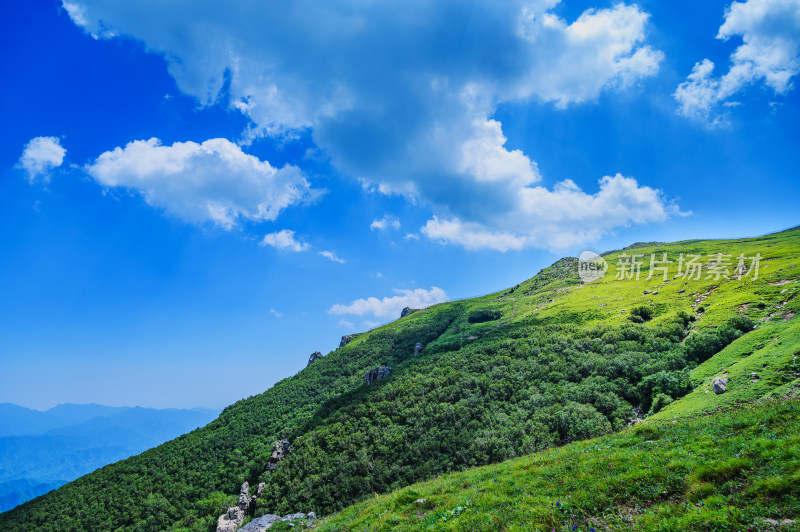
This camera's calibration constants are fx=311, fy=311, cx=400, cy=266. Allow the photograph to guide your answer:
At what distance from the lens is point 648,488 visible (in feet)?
→ 45.1

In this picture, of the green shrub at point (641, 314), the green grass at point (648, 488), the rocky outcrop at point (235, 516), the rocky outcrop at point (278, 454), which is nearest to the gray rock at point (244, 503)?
the rocky outcrop at point (235, 516)

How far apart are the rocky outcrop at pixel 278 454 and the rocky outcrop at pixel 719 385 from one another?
90677mm

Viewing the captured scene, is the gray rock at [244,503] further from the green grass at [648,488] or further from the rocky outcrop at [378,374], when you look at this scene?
the green grass at [648,488]

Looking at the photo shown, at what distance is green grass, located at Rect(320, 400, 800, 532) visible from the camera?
1113cm

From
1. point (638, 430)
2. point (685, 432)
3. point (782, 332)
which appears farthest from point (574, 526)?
point (782, 332)

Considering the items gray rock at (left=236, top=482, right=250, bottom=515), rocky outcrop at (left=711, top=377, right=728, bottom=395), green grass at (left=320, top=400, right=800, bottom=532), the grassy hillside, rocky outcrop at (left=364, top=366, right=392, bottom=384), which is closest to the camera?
green grass at (left=320, top=400, right=800, bottom=532)

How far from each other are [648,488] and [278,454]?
9510 centimetres

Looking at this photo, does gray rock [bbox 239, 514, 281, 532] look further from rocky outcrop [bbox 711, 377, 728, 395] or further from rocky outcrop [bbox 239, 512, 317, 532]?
rocky outcrop [bbox 711, 377, 728, 395]

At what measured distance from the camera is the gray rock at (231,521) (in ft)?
218

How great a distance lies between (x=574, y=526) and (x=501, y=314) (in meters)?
170

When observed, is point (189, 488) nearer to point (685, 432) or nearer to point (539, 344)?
point (539, 344)

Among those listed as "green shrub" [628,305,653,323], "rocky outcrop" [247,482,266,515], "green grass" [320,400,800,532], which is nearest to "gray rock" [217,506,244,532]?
"rocky outcrop" [247,482,266,515]

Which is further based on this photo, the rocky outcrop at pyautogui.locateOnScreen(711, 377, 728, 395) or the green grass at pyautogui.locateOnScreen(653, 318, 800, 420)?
Answer: the rocky outcrop at pyautogui.locateOnScreen(711, 377, 728, 395)

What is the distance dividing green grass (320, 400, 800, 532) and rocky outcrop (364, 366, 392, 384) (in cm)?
10595
